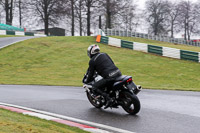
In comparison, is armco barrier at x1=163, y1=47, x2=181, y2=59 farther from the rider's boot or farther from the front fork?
the front fork

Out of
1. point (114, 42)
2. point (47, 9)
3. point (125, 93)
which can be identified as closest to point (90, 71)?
point (125, 93)

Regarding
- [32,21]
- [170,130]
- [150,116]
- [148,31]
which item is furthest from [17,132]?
[148,31]

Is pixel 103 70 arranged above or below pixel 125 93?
above

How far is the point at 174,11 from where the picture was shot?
235 ft

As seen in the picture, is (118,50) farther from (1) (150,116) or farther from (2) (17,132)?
(2) (17,132)

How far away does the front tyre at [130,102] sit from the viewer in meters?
6.37

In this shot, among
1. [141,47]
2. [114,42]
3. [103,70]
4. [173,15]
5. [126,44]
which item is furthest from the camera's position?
[173,15]

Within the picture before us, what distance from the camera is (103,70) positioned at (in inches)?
270

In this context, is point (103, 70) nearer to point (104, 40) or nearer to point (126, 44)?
point (126, 44)

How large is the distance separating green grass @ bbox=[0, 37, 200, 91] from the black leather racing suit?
6894 millimetres

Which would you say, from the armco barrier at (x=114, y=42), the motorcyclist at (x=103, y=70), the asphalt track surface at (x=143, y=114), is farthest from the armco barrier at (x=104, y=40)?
the motorcyclist at (x=103, y=70)

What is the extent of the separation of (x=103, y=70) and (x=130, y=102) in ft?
3.36

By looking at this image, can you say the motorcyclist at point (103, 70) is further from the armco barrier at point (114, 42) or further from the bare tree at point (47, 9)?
the bare tree at point (47, 9)

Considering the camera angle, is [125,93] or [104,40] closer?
[125,93]
